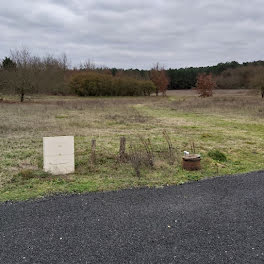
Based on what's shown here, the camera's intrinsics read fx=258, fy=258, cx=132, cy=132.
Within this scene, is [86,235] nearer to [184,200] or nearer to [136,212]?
[136,212]

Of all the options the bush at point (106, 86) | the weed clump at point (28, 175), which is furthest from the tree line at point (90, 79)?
the weed clump at point (28, 175)

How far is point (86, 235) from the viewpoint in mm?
2936

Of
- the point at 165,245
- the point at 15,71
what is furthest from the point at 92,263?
the point at 15,71

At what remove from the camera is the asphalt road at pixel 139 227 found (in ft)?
8.46

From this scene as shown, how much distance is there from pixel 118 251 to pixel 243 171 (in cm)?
384

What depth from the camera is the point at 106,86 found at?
150ft

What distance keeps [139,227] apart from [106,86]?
4389 cm

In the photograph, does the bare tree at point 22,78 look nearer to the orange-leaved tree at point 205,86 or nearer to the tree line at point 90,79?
the tree line at point 90,79

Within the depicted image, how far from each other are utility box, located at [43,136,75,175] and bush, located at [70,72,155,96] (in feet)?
129

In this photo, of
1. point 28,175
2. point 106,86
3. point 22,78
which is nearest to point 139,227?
point 28,175

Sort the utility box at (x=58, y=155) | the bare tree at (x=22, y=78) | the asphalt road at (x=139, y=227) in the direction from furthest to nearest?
1. the bare tree at (x=22, y=78)
2. the utility box at (x=58, y=155)
3. the asphalt road at (x=139, y=227)

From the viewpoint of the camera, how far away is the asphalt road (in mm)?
2580

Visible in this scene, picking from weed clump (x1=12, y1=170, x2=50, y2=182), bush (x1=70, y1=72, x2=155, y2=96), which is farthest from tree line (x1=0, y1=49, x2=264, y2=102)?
weed clump (x1=12, y1=170, x2=50, y2=182)

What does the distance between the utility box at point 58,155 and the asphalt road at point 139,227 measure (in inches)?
50.1
